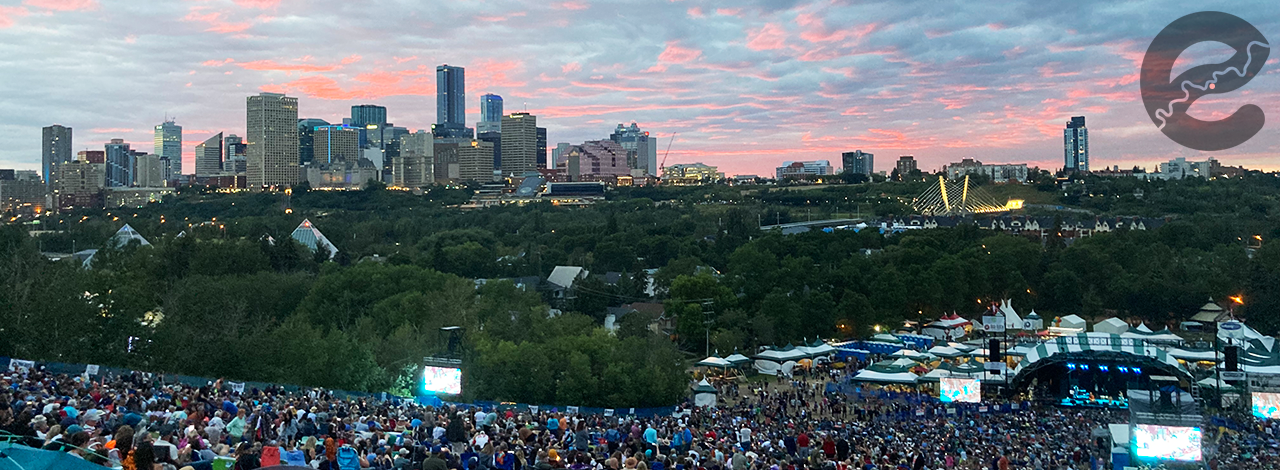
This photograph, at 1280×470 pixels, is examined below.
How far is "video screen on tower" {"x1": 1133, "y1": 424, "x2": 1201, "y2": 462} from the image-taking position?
16.8 meters

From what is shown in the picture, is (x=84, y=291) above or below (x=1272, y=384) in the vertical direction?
above

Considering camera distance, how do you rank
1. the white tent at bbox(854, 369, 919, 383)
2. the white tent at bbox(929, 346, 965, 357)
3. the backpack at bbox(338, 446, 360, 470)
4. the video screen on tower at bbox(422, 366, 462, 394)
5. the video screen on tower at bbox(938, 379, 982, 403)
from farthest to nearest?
the white tent at bbox(929, 346, 965, 357) < the white tent at bbox(854, 369, 919, 383) < the video screen on tower at bbox(938, 379, 982, 403) < the video screen on tower at bbox(422, 366, 462, 394) < the backpack at bbox(338, 446, 360, 470)

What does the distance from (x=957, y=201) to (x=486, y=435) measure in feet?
378

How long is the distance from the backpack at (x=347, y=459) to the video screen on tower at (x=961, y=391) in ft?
65.5

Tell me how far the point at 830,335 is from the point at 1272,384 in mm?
19324

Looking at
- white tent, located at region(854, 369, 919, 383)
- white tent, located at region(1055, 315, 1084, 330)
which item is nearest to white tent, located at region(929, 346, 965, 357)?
white tent, located at region(854, 369, 919, 383)

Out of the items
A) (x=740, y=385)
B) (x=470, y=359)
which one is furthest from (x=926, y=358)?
(x=470, y=359)

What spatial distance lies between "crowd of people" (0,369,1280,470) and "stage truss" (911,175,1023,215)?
90171 mm

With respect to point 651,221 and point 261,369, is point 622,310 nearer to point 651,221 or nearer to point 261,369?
point 261,369

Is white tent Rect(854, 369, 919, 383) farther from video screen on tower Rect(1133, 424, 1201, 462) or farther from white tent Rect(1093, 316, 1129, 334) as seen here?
white tent Rect(1093, 316, 1129, 334)

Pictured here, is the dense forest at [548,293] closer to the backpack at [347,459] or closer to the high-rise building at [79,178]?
the backpack at [347,459]

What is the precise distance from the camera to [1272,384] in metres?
24.7

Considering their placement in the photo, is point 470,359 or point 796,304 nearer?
point 470,359

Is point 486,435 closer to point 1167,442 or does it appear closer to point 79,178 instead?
point 1167,442
